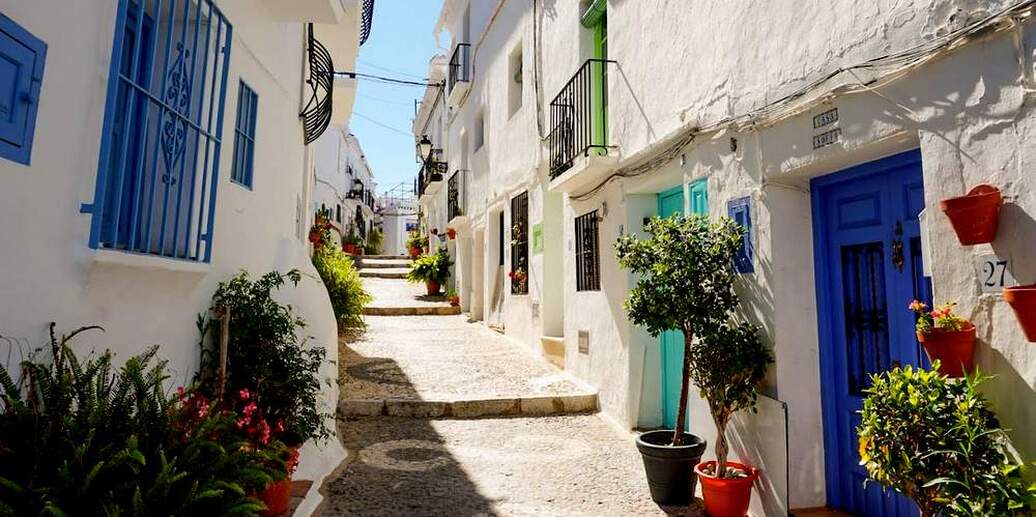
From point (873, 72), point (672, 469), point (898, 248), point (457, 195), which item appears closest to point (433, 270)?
point (457, 195)

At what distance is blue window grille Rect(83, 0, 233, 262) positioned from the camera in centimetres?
249

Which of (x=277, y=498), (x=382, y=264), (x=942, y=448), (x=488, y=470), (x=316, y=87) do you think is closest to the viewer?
(x=942, y=448)

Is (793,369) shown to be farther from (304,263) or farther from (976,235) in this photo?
(304,263)

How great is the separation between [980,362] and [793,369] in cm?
126

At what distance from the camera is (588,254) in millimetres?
7004

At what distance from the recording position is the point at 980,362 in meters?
2.51

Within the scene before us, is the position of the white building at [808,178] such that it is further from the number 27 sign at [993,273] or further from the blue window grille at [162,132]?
the blue window grille at [162,132]

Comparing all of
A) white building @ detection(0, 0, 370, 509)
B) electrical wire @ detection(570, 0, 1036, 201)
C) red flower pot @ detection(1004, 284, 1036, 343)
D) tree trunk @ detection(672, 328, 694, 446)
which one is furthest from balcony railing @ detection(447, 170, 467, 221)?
red flower pot @ detection(1004, 284, 1036, 343)

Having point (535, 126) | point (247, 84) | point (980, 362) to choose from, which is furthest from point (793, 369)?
point (535, 126)

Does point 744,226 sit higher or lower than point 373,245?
lower

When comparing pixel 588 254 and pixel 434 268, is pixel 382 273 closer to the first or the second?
pixel 434 268

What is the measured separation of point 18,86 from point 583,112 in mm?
5697

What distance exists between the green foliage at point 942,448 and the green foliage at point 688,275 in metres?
1.42

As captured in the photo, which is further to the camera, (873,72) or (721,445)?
(721,445)
